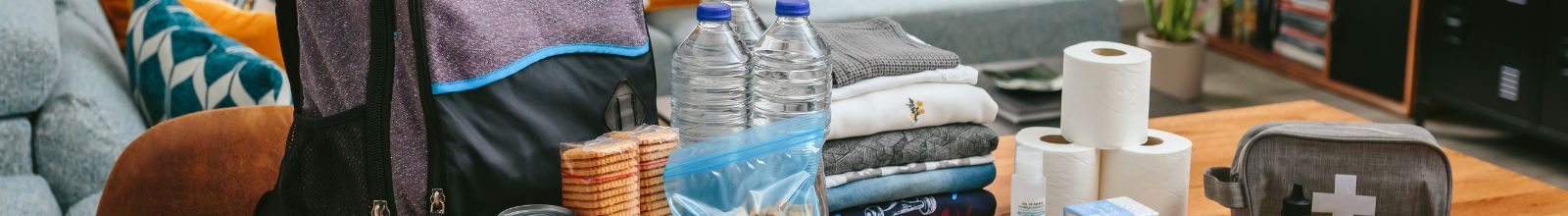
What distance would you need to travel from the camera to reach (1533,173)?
3.21 metres

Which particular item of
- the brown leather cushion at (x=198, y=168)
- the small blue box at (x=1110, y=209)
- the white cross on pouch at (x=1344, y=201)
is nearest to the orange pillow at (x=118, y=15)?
the brown leather cushion at (x=198, y=168)

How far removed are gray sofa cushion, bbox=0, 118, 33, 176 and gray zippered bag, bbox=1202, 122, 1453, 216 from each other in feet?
5.23

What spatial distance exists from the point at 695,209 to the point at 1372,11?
3150mm

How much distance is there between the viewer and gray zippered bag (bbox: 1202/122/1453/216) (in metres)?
1.31

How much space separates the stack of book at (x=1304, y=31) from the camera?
4.11m

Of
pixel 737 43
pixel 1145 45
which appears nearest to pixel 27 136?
pixel 737 43

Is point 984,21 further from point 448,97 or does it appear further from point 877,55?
point 448,97

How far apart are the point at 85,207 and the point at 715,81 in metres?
1.22

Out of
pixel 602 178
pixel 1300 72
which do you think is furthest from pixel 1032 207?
pixel 1300 72

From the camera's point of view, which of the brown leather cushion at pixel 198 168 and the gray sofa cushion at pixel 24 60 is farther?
the gray sofa cushion at pixel 24 60

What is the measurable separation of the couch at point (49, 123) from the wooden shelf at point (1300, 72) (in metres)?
3.03

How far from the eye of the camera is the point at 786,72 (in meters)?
1.25

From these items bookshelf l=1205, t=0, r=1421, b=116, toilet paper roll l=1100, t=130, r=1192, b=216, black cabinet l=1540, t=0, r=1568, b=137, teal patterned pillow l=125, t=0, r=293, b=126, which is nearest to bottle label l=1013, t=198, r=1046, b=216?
toilet paper roll l=1100, t=130, r=1192, b=216

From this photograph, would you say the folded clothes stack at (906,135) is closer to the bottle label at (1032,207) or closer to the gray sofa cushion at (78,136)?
the bottle label at (1032,207)
